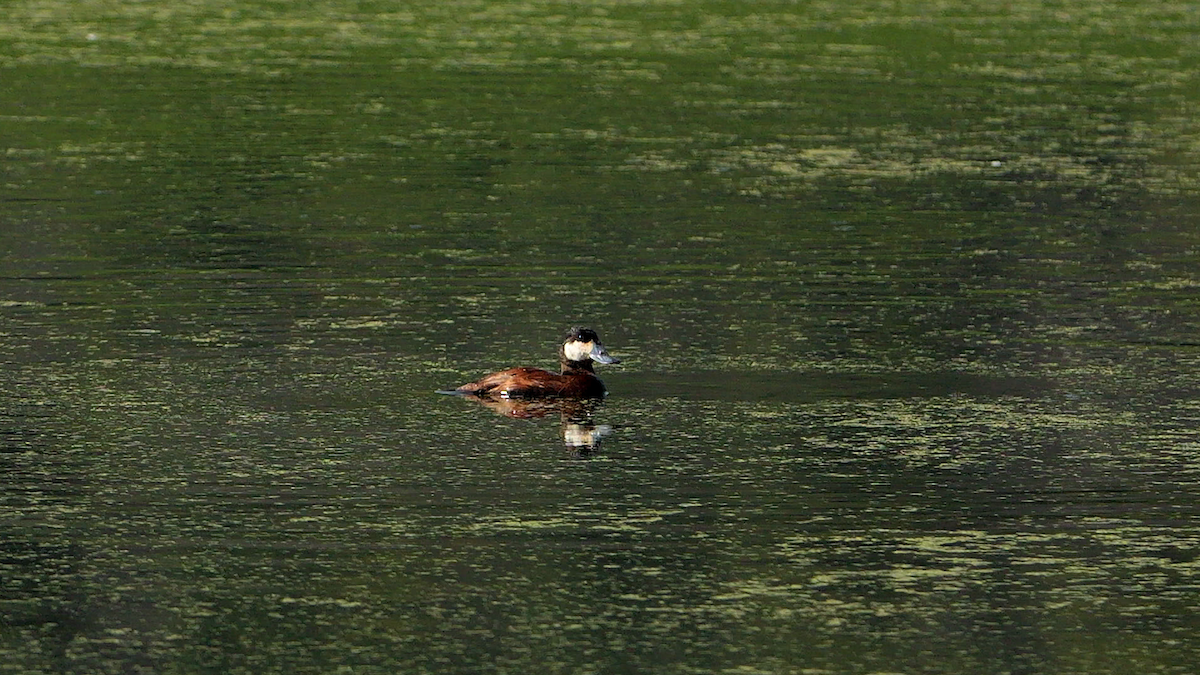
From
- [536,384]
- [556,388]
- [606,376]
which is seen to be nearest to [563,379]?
[556,388]

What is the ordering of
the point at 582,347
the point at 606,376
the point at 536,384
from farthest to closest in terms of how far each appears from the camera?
the point at 606,376 → the point at 582,347 → the point at 536,384

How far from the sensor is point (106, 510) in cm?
978

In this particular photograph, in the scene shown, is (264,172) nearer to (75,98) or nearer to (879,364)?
(75,98)

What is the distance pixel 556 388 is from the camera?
1227 centimetres

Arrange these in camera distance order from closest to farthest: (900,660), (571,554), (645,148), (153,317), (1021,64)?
(900,660)
(571,554)
(153,317)
(645,148)
(1021,64)

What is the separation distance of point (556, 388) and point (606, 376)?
26.6 inches

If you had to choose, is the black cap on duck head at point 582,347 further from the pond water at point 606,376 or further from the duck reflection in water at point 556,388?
the pond water at point 606,376

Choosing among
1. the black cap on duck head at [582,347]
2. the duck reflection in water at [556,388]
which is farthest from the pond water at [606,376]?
the black cap on duck head at [582,347]

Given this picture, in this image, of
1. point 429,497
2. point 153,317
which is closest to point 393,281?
point 153,317

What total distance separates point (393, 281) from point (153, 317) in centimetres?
192

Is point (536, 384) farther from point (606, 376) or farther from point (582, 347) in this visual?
point (606, 376)

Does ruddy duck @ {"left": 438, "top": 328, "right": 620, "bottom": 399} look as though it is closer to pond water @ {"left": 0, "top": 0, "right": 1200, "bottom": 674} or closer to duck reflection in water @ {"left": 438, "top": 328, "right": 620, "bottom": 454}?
duck reflection in water @ {"left": 438, "top": 328, "right": 620, "bottom": 454}

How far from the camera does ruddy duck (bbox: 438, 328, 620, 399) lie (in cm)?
1207

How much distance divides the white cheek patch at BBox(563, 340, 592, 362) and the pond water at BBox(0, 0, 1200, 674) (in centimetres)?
47
